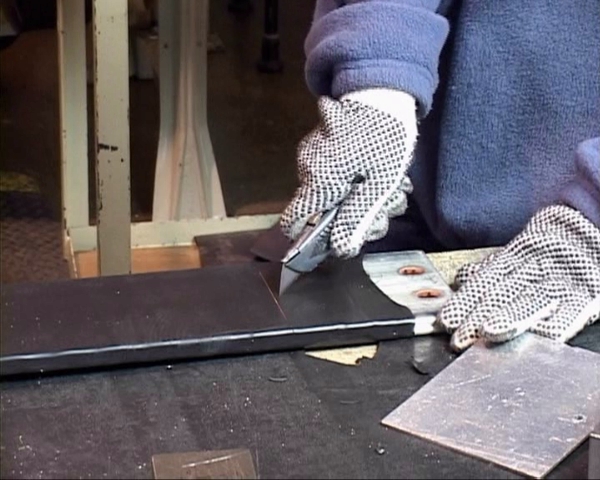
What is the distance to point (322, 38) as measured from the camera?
1.03 meters

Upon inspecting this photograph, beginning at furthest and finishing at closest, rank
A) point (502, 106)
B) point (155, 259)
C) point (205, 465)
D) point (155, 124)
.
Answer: point (155, 124) → point (155, 259) → point (502, 106) → point (205, 465)

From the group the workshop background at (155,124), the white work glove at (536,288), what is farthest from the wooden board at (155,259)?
the white work glove at (536,288)

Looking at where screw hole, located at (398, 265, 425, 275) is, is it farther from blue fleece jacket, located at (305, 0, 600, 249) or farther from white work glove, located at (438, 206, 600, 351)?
blue fleece jacket, located at (305, 0, 600, 249)

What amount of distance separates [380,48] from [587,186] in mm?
198

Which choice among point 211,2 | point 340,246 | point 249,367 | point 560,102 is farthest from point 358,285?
point 211,2

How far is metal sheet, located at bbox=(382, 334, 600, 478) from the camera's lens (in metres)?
0.71

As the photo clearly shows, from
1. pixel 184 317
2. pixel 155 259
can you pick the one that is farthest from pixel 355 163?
pixel 155 259

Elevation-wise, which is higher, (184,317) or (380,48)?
(380,48)

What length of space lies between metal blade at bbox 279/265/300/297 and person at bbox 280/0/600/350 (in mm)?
38

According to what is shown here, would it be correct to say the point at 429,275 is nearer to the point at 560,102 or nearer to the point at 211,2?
the point at 560,102

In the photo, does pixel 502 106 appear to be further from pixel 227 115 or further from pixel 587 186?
pixel 227 115

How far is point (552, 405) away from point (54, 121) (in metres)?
1.55

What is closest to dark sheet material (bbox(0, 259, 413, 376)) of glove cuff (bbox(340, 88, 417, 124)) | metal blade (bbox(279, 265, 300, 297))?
metal blade (bbox(279, 265, 300, 297))

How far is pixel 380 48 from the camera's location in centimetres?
96
